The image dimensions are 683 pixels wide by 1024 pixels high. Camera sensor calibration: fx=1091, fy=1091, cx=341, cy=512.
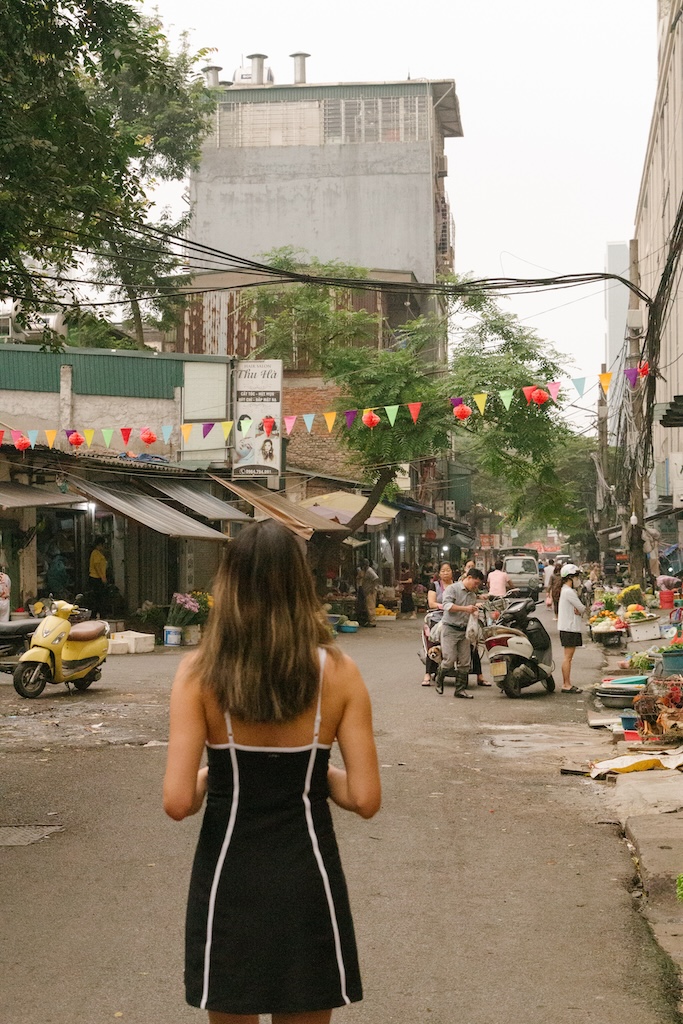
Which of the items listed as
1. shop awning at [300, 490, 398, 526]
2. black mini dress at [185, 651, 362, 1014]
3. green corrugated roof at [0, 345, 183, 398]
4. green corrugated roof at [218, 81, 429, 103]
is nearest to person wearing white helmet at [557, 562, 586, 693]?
black mini dress at [185, 651, 362, 1014]

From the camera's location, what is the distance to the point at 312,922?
254cm

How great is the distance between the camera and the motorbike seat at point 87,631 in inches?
545

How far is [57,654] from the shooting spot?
13.6 metres

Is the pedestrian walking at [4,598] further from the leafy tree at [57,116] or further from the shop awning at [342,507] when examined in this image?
the shop awning at [342,507]

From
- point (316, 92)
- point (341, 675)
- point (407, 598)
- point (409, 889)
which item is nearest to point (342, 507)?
point (407, 598)

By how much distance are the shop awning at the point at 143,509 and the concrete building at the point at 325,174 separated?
72.9 ft

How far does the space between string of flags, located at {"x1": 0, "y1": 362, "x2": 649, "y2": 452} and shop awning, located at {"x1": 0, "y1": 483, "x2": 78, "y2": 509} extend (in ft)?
2.45

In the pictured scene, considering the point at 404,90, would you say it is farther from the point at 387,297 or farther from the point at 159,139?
the point at 159,139

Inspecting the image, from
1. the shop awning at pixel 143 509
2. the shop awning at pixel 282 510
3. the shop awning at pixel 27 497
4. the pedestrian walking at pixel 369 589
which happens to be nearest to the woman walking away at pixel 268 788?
the shop awning at pixel 27 497

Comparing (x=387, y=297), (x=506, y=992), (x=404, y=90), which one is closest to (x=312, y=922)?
(x=506, y=992)

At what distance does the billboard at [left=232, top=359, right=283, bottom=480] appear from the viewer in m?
27.0

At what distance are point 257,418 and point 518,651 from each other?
47.5 feet

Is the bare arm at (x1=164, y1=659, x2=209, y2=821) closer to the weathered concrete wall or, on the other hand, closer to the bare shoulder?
the bare shoulder

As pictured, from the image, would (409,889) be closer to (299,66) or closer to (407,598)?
(407,598)
